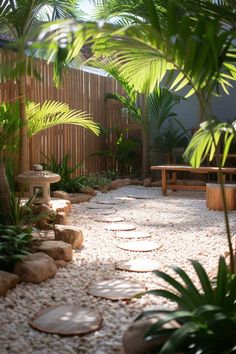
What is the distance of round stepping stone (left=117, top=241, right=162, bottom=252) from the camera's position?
4.01 metres

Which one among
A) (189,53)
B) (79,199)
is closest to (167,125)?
(79,199)

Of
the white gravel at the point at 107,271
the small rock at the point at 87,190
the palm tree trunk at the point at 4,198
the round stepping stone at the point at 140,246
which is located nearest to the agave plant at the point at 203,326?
the white gravel at the point at 107,271

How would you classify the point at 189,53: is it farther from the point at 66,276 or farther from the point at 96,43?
the point at 66,276

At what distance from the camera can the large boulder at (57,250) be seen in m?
3.46

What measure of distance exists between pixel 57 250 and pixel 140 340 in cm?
179

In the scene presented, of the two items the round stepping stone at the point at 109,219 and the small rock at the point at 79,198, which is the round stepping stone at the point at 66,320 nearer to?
the round stepping stone at the point at 109,219

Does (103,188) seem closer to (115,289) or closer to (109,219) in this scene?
(109,219)

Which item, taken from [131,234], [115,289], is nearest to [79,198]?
[131,234]

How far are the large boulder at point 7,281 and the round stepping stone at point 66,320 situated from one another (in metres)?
0.41

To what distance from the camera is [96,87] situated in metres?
9.25

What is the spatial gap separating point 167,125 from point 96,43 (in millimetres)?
8008

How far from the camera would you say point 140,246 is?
411cm

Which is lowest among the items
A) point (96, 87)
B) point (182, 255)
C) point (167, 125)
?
point (182, 255)

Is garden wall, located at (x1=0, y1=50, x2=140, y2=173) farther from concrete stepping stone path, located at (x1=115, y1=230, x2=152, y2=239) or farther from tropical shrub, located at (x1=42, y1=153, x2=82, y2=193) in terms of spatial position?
concrete stepping stone path, located at (x1=115, y1=230, x2=152, y2=239)
